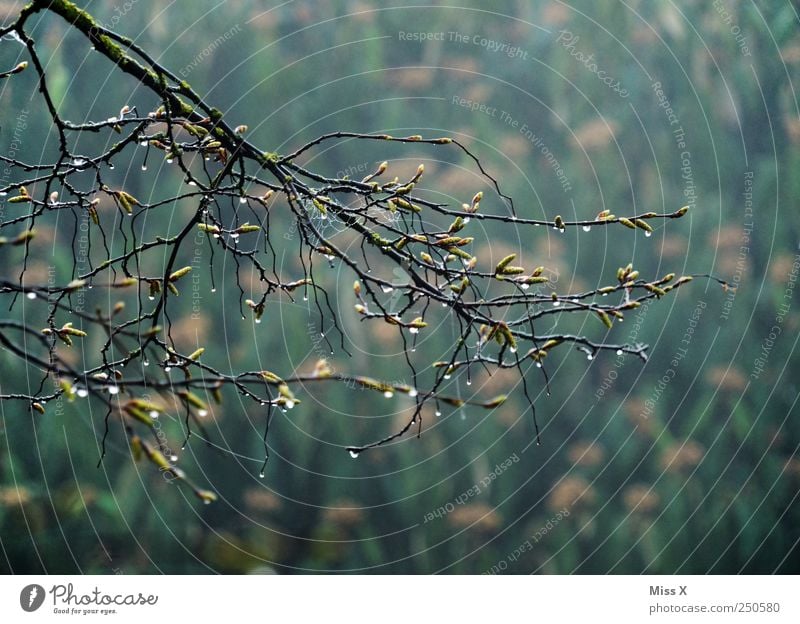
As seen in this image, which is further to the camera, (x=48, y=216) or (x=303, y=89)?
(x=303, y=89)

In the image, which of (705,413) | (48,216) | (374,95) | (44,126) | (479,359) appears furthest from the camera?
(374,95)

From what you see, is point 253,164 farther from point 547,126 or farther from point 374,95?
point 547,126

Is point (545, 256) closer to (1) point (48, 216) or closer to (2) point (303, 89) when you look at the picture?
(2) point (303, 89)

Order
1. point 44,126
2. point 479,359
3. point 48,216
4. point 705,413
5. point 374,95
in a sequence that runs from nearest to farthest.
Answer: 1. point 479,359
2. point 44,126
3. point 48,216
4. point 705,413
5. point 374,95

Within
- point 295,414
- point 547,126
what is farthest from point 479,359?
point 547,126

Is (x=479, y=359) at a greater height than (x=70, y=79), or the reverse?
(x=70, y=79)

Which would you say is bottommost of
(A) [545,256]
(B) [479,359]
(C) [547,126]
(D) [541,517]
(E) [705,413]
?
(B) [479,359]

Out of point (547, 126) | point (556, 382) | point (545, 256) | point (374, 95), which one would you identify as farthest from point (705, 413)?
point (374, 95)
